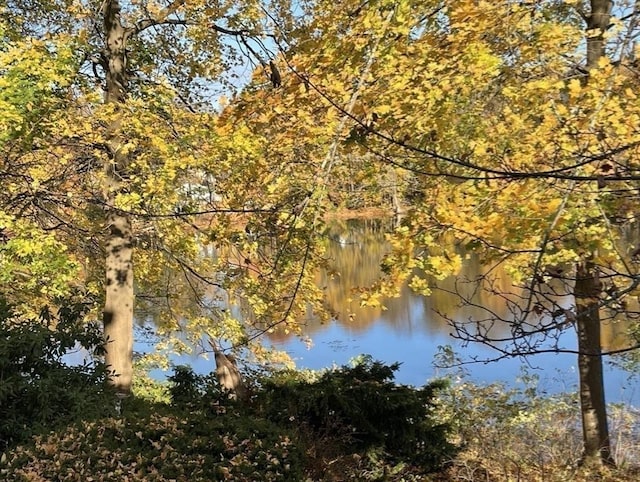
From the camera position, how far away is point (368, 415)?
15.7ft

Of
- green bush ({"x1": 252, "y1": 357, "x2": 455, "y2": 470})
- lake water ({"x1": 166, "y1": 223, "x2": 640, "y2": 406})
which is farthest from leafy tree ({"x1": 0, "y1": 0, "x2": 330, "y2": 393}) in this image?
lake water ({"x1": 166, "y1": 223, "x2": 640, "y2": 406})

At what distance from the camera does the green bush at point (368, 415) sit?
4602mm

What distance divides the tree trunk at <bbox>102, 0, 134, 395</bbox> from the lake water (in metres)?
3.54

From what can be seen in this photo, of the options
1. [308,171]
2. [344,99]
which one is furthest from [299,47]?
[308,171]

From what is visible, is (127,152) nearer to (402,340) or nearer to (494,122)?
(494,122)

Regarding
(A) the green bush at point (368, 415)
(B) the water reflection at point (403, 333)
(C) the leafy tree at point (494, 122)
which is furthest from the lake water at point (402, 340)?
(C) the leafy tree at point (494, 122)

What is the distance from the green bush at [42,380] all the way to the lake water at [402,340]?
6.11 meters

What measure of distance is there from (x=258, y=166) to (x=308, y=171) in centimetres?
59

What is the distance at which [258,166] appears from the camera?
426cm

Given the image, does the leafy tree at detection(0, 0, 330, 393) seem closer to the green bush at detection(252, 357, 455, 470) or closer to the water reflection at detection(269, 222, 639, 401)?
the green bush at detection(252, 357, 455, 470)

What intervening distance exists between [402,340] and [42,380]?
11.1 metres

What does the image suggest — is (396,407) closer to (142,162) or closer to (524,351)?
(524,351)

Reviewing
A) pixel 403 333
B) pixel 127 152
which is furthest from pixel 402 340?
pixel 127 152

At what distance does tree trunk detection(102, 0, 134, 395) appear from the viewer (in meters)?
7.04
